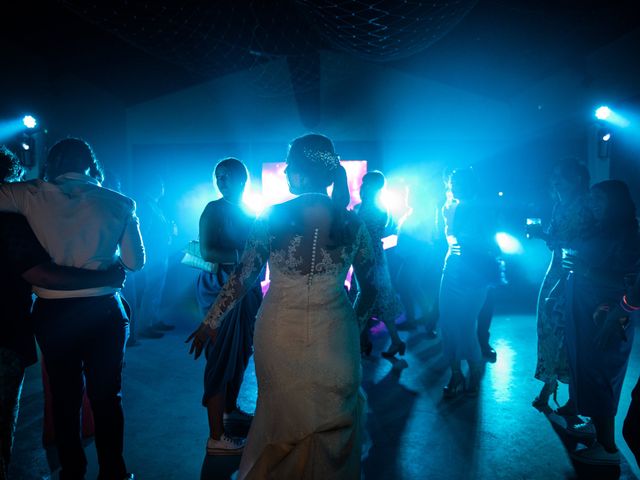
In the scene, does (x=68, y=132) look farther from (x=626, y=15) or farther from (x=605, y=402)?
(x=626, y=15)

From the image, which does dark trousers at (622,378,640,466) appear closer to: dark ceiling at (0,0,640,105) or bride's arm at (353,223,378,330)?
bride's arm at (353,223,378,330)

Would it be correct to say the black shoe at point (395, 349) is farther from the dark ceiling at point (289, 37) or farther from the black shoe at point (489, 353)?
the dark ceiling at point (289, 37)

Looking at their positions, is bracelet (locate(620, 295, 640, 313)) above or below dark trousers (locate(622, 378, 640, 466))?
above

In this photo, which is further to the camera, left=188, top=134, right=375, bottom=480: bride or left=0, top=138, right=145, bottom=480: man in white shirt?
left=0, top=138, right=145, bottom=480: man in white shirt

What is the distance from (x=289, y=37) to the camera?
5.99 meters

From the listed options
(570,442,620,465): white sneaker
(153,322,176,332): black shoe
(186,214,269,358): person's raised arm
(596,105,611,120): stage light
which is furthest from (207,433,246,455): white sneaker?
(596,105,611,120): stage light

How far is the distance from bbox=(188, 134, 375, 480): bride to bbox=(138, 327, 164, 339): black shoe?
12.4 ft

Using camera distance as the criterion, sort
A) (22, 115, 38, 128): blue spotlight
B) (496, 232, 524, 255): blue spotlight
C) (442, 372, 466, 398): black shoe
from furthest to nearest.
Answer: (496, 232, 524, 255): blue spotlight < (22, 115, 38, 128): blue spotlight < (442, 372, 466, 398): black shoe

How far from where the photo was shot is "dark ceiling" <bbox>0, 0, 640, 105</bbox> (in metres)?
4.21

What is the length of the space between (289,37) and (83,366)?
5196 millimetres

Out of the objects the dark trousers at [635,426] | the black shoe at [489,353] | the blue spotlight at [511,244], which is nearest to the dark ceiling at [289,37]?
the blue spotlight at [511,244]

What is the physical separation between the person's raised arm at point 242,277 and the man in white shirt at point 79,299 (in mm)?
472

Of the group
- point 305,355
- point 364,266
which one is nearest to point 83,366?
point 305,355

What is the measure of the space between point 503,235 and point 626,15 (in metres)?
3.45
